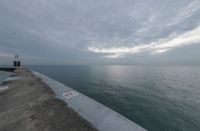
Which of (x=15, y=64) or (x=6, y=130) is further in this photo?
(x=15, y=64)

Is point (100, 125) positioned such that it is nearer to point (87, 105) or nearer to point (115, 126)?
point (115, 126)

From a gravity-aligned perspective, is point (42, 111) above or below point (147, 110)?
above

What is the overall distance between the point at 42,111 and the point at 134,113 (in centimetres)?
1023

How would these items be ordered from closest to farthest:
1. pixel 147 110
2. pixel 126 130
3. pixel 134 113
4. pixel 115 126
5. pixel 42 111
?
pixel 126 130
pixel 115 126
pixel 42 111
pixel 134 113
pixel 147 110

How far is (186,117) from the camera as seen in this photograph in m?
9.83

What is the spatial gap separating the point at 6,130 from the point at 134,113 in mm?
11850

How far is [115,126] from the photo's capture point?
5.13 meters

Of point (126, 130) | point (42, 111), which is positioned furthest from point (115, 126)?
point (42, 111)

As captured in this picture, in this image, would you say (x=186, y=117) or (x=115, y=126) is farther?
(x=186, y=117)

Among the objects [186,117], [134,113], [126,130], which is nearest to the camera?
[126,130]

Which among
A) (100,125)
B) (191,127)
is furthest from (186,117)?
(100,125)

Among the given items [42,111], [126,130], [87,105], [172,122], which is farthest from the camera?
[172,122]

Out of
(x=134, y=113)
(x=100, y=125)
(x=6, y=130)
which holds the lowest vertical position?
(x=134, y=113)

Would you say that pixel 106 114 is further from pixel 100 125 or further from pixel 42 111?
pixel 42 111
